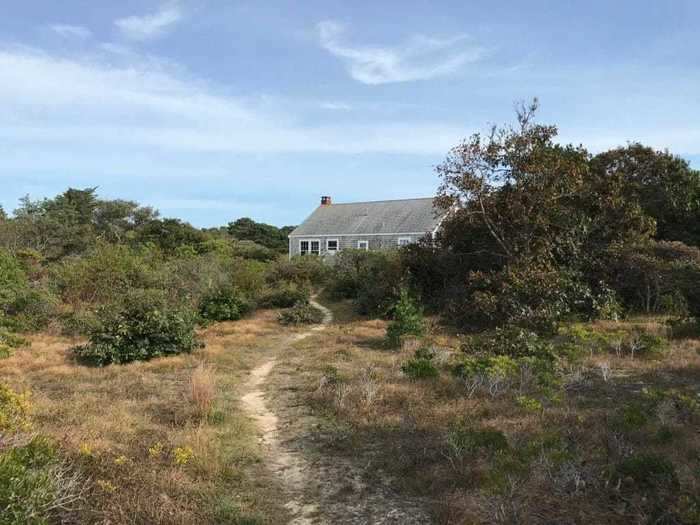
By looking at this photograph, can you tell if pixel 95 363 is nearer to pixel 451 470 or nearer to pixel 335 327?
pixel 335 327

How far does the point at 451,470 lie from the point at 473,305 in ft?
31.8

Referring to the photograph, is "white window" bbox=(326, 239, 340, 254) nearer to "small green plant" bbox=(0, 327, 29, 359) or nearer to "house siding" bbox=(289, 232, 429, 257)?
"house siding" bbox=(289, 232, 429, 257)

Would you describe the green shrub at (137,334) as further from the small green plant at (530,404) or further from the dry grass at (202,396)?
the small green plant at (530,404)

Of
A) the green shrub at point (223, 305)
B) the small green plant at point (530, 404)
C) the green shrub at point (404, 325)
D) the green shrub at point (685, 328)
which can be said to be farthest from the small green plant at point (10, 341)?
the green shrub at point (685, 328)

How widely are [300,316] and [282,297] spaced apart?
308cm

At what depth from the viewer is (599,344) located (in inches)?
438

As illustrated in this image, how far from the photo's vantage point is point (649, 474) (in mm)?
4547

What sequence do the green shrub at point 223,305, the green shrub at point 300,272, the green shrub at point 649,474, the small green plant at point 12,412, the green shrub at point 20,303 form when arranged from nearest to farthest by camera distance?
the green shrub at point 649,474, the small green plant at point 12,412, the green shrub at point 20,303, the green shrub at point 223,305, the green shrub at point 300,272

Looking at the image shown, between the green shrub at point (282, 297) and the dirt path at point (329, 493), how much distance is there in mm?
13155

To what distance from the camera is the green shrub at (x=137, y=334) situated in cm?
1139

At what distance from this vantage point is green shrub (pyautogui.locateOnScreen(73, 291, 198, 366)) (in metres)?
11.4

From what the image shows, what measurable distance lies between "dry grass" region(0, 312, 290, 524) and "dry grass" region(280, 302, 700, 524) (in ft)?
3.69

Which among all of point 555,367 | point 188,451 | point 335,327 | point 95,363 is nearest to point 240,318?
point 335,327

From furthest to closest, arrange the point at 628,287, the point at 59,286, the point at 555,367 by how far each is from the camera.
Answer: the point at 59,286 < the point at 628,287 < the point at 555,367
